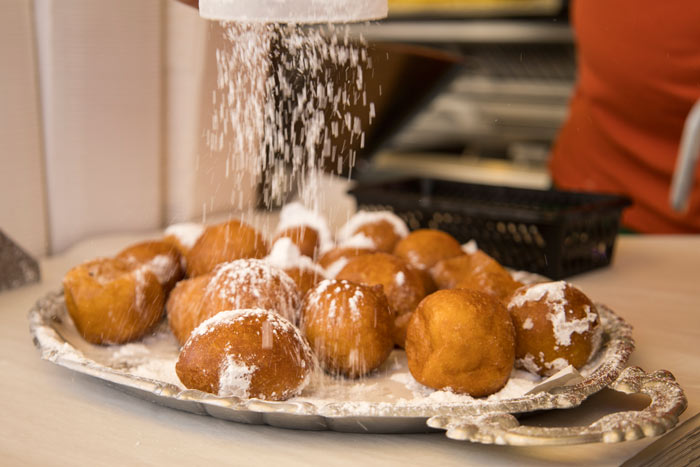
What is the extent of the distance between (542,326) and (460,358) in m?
0.10

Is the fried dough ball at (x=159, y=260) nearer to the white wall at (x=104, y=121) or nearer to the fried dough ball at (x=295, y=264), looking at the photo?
the fried dough ball at (x=295, y=264)

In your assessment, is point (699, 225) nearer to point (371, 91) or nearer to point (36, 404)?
point (371, 91)

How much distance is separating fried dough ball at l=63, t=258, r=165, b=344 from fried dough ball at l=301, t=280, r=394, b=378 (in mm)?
170

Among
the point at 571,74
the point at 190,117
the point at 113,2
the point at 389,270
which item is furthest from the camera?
the point at 571,74

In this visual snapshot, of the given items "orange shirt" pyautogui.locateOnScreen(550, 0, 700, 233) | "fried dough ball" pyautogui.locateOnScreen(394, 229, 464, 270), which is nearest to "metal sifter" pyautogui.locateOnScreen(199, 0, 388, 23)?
"fried dough ball" pyautogui.locateOnScreen(394, 229, 464, 270)

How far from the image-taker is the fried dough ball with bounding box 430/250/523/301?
75 centimetres

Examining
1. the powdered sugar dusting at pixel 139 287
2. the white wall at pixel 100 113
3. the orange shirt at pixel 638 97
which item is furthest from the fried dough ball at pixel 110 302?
the orange shirt at pixel 638 97

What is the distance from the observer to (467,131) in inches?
125

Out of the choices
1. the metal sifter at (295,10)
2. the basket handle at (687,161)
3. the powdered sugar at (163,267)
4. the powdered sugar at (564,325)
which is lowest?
the powdered sugar at (163,267)

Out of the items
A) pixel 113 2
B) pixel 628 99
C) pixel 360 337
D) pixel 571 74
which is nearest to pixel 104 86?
pixel 113 2

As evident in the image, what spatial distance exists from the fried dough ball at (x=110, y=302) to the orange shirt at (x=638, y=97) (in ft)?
4.17

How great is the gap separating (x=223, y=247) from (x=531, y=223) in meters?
0.45

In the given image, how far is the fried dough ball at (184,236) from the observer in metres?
0.86

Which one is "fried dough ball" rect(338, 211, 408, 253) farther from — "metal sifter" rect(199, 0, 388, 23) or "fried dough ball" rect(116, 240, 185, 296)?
"metal sifter" rect(199, 0, 388, 23)
